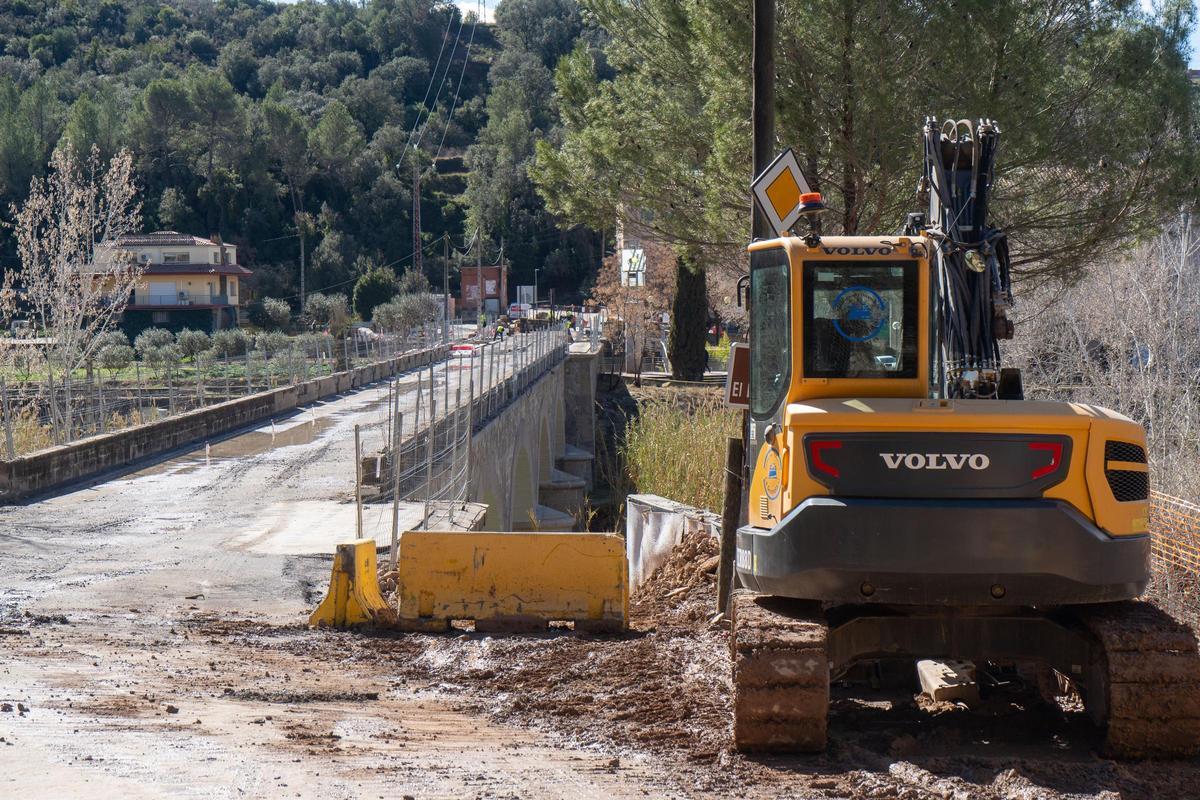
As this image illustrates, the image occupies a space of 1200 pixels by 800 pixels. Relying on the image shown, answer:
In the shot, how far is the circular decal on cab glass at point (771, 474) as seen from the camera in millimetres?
7171

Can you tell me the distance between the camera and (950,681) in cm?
809

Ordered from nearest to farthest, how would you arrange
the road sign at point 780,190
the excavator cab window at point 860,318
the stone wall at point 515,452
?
the excavator cab window at point 860,318 < the road sign at point 780,190 < the stone wall at point 515,452

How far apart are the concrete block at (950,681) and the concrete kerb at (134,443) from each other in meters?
13.3

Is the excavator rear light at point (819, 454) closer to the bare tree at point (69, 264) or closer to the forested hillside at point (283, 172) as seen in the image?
the bare tree at point (69, 264)

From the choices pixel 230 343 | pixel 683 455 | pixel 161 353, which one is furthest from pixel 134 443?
pixel 230 343

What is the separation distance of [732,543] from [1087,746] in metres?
3.99

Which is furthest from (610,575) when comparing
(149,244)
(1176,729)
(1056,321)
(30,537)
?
(149,244)

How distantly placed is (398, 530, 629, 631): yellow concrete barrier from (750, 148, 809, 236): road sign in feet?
8.85

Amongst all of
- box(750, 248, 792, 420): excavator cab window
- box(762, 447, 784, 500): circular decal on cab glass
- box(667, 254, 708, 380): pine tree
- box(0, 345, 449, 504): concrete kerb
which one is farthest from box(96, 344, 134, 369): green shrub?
box(762, 447, 784, 500): circular decal on cab glass

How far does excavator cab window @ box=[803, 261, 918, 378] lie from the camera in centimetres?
738

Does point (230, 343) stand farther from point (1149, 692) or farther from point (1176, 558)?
point (1149, 692)

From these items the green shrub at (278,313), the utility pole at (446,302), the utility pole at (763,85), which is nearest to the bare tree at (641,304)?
the utility pole at (446,302)

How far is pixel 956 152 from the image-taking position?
811 cm

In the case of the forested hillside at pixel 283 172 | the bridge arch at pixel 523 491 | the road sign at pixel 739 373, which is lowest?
the bridge arch at pixel 523 491
